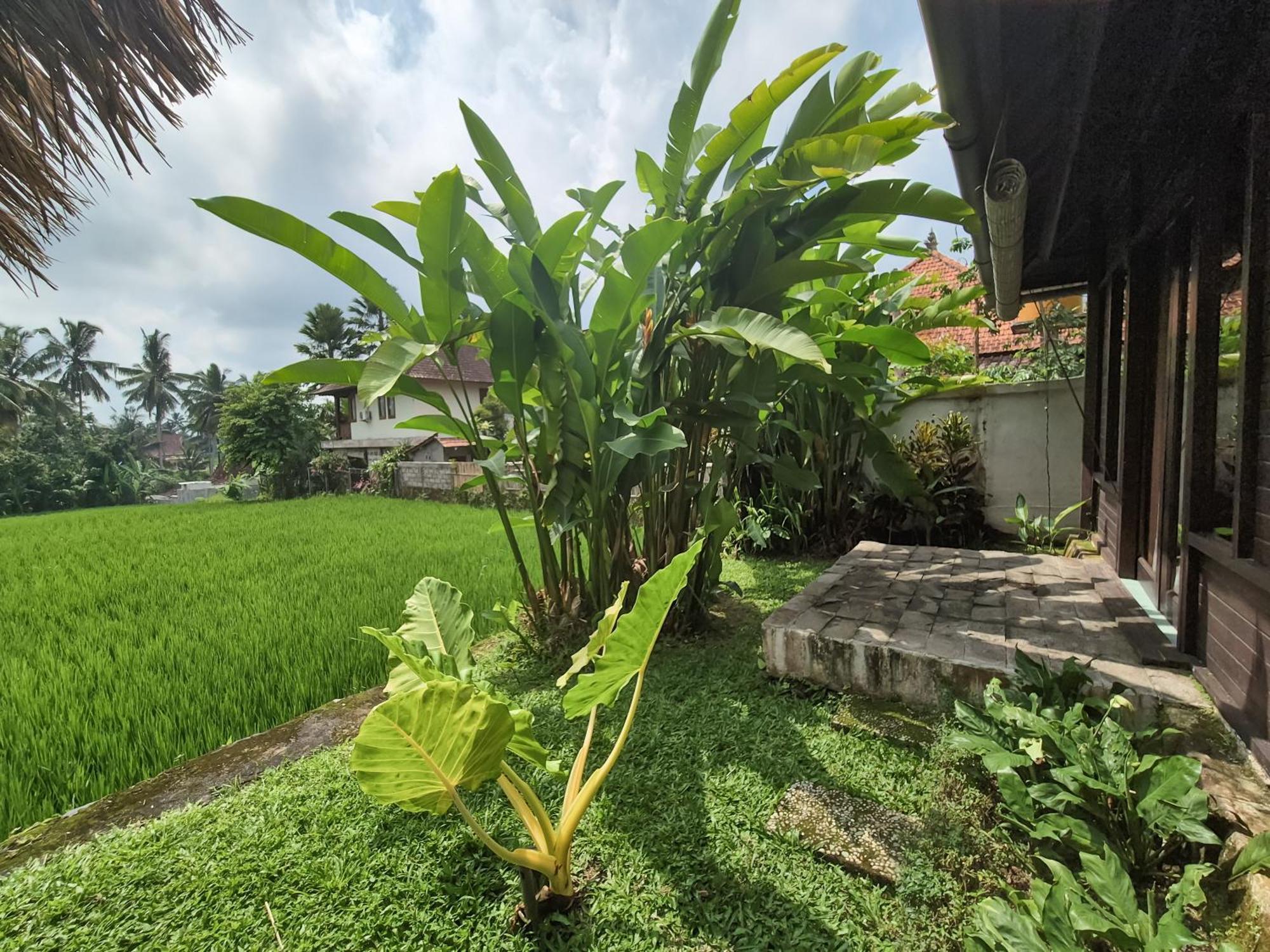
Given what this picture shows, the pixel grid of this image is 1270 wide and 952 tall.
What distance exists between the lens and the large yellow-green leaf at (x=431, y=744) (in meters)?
0.91

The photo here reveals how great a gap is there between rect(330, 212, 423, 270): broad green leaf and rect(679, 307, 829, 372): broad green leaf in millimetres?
1078

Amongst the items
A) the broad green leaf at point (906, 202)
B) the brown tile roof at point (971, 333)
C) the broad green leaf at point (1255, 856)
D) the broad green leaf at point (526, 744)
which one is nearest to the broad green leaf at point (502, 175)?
the broad green leaf at point (906, 202)

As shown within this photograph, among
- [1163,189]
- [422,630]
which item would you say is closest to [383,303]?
[422,630]

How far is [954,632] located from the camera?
206cm

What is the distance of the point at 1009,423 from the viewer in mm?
4367

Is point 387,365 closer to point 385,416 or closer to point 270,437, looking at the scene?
point 270,437

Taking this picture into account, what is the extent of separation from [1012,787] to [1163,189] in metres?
2.43

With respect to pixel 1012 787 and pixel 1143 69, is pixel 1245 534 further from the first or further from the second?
pixel 1143 69

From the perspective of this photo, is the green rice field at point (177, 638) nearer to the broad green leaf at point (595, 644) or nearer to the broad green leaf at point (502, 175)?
the broad green leaf at point (595, 644)

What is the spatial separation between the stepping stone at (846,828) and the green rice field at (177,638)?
1723 millimetres

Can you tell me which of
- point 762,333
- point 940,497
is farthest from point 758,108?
point 940,497

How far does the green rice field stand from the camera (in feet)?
5.92

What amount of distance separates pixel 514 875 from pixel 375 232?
6.91 feet

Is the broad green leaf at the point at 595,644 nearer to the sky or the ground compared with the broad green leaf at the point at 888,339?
nearer to the ground
